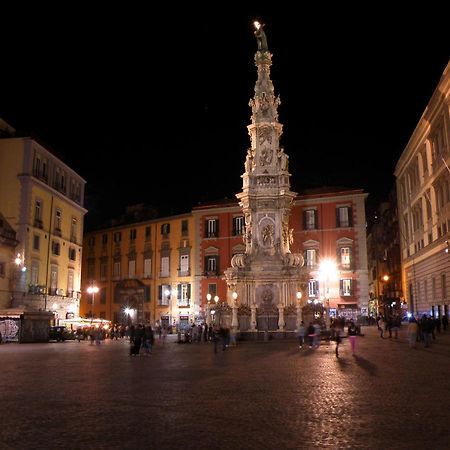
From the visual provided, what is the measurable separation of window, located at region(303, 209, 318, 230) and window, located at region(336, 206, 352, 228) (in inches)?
98.0

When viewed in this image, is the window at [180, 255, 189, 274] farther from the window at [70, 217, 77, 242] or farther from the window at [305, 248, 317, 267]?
the window at [305, 248, 317, 267]

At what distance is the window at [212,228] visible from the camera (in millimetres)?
65000

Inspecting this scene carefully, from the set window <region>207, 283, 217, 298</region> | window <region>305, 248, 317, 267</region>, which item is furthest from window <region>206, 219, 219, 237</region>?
window <region>305, 248, 317, 267</region>

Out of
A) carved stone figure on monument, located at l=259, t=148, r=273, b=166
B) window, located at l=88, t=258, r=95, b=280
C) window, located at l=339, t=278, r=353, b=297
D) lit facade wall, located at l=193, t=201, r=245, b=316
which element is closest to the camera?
carved stone figure on monument, located at l=259, t=148, r=273, b=166

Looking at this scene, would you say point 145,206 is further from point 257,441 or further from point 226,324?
point 257,441

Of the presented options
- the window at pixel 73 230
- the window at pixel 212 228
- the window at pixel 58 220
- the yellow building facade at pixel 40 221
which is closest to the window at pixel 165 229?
the window at pixel 212 228

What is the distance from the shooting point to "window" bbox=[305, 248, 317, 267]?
60028 mm

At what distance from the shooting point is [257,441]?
Result: 25.4ft

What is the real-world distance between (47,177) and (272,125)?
22300mm

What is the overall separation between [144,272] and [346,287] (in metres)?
25.0

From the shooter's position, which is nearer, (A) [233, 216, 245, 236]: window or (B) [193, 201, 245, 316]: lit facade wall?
(B) [193, 201, 245, 316]: lit facade wall

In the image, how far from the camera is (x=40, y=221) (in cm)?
4991

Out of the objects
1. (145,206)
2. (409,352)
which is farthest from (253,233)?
(145,206)

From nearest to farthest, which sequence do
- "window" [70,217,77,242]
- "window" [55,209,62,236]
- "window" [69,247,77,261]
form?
"window" [55,209,62,236], "window" [69,247,77,261], "window" [70,217,77,242]
